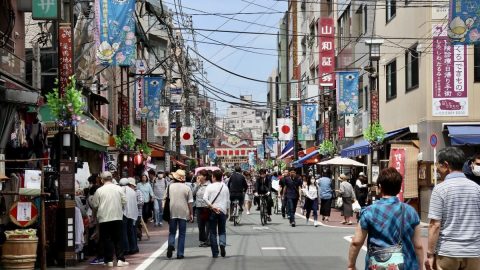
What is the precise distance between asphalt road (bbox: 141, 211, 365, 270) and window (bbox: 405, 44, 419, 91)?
755 cm

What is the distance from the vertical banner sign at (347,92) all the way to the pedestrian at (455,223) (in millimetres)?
27910

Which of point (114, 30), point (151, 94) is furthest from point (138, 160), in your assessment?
point (114, 30)

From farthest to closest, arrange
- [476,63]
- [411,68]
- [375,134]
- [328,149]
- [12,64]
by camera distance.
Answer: [328,149]
[375,134]
[411,68]
[476,63]
[12,64]

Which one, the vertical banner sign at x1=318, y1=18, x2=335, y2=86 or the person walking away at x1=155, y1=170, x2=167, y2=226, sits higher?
the vertical banner sign at x1=318, y1=18, x2=335, y2=86

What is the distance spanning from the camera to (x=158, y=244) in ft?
62.1

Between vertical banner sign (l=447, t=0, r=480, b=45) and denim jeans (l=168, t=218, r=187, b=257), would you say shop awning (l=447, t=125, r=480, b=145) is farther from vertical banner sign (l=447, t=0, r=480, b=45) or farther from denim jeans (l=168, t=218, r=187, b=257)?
denim jeans (l=168, t=218, r=187, b=257)

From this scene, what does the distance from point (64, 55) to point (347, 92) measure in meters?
19.9

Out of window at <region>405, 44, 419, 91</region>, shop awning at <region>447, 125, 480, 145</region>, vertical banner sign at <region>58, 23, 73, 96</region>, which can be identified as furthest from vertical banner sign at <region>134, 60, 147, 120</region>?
vertical banner sign at <region>58, 23, 73, 96</region>

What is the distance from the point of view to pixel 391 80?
1270 inches

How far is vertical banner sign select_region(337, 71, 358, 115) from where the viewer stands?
34.5 metres

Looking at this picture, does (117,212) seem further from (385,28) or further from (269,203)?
(385,28)

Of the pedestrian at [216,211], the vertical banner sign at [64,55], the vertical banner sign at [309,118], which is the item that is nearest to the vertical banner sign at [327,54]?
the vertical banner sign at [309,118]

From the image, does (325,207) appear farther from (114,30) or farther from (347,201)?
(114,30)

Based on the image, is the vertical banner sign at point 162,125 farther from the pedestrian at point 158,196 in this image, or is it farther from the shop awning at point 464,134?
the shop awning at point 464,134
